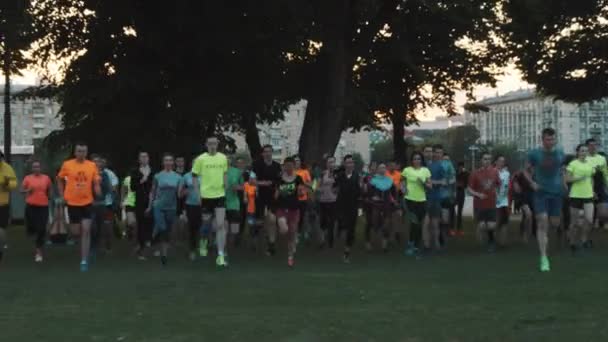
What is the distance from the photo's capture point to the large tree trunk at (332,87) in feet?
87.5

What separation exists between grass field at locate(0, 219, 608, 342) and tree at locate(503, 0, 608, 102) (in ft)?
65.4

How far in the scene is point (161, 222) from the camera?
1773cm

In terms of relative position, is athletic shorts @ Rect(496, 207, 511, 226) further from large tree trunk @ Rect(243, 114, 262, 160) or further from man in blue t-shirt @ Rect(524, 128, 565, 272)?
large tree trunk @ Rect(243, 114, 262, 160)

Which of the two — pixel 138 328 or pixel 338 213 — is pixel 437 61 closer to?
pixel 338 213

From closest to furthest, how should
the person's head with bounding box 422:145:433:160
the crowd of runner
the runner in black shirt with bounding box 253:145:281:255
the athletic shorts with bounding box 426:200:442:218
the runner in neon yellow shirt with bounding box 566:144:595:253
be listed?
the crowd of runner < the runner in black shirt with bounding box 253:145:281:255 < the runner in neon yellow shirt with bounding box 566:144:595:253 < the athletic shorts with bounding box 426:200:442:218 < the person's head with bounding box 422:145:433:160

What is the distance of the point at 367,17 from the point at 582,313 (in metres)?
A: 18.1

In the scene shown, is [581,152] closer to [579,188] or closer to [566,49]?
[579,188]

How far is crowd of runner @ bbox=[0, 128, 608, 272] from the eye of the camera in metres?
16.2

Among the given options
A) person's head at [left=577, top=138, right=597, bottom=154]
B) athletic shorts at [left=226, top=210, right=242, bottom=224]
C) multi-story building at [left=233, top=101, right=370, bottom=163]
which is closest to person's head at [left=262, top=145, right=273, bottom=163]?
athletic shorts at [left=226, top=210, right=242, bottom=224]

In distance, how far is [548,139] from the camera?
1522 cm

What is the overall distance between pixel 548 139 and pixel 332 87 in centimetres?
1259

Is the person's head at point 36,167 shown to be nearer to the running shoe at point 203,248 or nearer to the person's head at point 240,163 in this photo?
the running shoe at point 203,248

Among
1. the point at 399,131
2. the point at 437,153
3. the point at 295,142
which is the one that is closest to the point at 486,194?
the point at 437,153

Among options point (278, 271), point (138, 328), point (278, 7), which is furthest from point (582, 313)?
point (278, 7)
